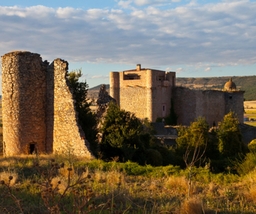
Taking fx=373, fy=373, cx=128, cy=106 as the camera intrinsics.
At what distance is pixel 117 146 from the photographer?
13.5 metres

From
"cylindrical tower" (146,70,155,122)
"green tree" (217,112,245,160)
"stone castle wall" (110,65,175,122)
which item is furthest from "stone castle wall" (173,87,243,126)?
"green tree" (217,112,245,160)

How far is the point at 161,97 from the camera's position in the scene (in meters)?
41.3

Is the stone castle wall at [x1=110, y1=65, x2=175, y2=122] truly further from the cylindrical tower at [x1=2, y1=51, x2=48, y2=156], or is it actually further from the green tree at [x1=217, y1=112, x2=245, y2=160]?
the cylindrical tower at [x1=2, y1=51, x2=48, y2=156]

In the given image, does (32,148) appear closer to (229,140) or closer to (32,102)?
(32,102)

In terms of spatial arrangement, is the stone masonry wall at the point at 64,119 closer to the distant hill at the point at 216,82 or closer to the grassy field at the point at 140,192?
the grassy field at the point at 140,192

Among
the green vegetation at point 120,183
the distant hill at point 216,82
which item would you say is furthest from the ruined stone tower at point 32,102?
the distant hill at point 216,82

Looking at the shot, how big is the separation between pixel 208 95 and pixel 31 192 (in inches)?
1528

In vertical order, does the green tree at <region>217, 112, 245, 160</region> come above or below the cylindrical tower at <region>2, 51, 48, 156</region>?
below

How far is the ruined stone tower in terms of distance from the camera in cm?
1461

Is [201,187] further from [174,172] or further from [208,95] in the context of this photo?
[208,95]

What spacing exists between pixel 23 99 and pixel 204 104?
3137 cm

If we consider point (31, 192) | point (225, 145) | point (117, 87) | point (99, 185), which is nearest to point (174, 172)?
point (99, 185)

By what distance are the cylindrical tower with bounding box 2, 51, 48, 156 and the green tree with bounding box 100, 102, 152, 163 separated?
2886 millimetres

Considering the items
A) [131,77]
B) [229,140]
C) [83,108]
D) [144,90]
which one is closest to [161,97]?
[144,90]
